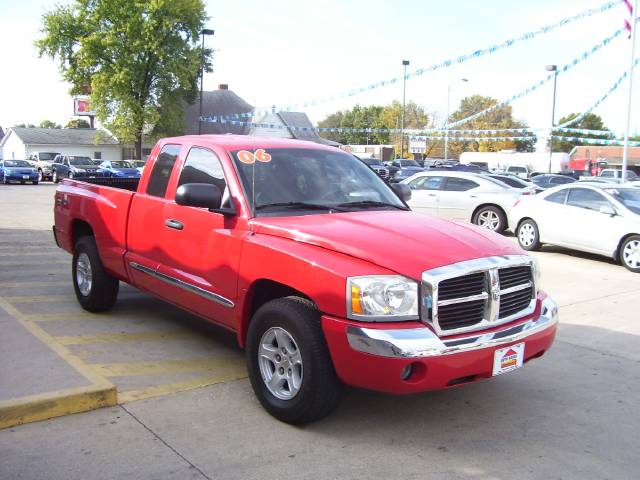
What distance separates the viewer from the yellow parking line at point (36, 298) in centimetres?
701

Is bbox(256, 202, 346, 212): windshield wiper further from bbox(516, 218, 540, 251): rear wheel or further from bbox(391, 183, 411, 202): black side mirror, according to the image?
bbox(516, 218, 540, 251): rear wheel

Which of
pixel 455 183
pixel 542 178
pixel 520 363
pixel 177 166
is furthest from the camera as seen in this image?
pixel 542 178

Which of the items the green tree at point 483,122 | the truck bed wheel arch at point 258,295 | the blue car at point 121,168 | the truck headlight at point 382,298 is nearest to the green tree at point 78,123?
the green tree at point 483,122

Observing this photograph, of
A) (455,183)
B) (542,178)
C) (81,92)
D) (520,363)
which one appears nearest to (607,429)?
(520,363)

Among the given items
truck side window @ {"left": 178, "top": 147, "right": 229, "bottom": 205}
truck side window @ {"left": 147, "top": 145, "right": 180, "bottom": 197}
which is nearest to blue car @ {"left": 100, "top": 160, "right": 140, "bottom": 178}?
truck side window @ {"left": 147, "top": 145, "right": 180, "bottom": 197}

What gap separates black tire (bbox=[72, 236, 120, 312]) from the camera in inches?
250

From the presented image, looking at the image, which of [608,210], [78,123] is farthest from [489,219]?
[78,123]

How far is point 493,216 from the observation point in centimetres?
1493

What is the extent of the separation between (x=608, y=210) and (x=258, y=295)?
29.2ft

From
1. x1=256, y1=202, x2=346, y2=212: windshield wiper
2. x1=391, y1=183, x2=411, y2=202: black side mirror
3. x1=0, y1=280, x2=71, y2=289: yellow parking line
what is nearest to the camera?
x1=256, y1=202, x2=346, y2=212: windshield wiper

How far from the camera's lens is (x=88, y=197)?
21.4 ft

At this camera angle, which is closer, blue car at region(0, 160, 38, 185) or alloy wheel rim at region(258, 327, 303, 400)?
alloy wheel rim at region(258, 327, 303, 400)

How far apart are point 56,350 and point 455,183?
39.7 feet

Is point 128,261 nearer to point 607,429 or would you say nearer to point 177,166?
point 177,166
